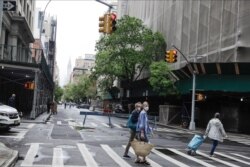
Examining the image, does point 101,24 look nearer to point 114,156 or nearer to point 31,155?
point 114,156

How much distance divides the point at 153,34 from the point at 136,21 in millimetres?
4110

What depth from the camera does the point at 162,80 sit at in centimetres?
4838

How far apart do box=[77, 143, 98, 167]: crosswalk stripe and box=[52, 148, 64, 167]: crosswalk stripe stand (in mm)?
733

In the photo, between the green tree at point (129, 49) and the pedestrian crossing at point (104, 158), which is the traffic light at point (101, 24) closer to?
the pedestrian crossing at point (104, 158)

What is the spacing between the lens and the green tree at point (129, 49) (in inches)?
2470

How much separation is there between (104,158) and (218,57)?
26937 mm

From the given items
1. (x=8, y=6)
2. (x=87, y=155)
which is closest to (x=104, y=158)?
(x=87, y=155)

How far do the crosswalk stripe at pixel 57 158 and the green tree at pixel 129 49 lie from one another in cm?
4571

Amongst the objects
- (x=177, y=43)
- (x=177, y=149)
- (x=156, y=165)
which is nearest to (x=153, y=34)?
(x=177, y=43)

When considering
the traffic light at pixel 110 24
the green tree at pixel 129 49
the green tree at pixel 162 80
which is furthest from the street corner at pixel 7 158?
the green tree at pixel 129 49

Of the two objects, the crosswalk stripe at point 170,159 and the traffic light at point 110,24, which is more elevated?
the traffic light at point 110,24

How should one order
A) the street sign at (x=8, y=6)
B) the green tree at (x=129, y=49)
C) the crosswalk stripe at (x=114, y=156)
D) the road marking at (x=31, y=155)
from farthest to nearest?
the green tree at (x=129, y=49)
the street sign at (x=8, y=6)
the crosswalk stripe at (x=114, y=156)
the road marking at (x=31, y=155)

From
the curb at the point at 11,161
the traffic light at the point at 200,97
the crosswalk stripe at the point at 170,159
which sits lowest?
the crosswalk stripe at the point at 170,159

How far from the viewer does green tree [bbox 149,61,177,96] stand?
47938 mm
